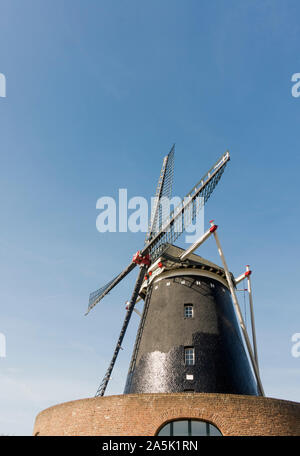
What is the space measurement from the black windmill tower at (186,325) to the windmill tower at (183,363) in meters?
0.05

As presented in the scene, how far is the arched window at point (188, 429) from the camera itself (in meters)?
14.1

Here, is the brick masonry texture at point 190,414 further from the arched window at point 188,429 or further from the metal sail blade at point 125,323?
the metal sail blade at point 125,323

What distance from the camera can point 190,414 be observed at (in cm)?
1420

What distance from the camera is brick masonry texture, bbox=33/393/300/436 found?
46.2 ft

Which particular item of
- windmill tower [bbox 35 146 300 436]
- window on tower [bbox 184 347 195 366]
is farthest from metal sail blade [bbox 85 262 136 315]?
window on tower [bbox 184 347 195 366]

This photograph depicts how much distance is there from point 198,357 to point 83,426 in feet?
21.0

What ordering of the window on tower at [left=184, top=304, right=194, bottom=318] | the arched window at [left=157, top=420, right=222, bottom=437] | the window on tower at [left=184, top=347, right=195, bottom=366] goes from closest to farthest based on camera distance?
the arched window at [left=157, top=420, right=222, bottom=437] → the window on tower at [left=184, top=347, right=195, bottom=366] → the window on tower at [left=184, top=304, right=194, bottom=318]

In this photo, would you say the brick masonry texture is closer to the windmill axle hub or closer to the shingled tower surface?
the shingled tower surface

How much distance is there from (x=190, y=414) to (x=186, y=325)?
588 centimetres

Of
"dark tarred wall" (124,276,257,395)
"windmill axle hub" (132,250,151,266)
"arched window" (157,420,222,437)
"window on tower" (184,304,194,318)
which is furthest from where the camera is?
"windmill axle hub" (132,250,151,266)

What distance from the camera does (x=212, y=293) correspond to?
69.3 feet

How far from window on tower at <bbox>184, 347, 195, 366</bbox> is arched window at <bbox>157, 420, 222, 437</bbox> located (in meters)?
4.09
